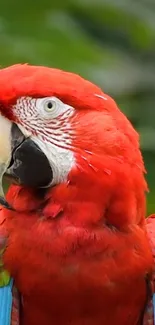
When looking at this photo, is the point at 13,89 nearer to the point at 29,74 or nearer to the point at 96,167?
the point at 29,74

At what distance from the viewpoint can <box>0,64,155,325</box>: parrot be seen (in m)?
2.10

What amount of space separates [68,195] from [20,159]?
4.3 inches

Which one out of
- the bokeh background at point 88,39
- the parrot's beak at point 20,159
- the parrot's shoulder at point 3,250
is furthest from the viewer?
the bokeh background at point 88,39

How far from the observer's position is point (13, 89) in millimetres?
2072

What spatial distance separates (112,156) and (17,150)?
0.17m

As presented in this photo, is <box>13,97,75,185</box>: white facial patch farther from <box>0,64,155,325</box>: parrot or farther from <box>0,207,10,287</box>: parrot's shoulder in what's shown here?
<box>0,207,10,287</box>: parrot's shoulder

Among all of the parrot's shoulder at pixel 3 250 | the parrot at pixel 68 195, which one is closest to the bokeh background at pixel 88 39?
the parrot at pixel 68 195

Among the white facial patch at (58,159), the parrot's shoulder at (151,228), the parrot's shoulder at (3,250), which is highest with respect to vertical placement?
the white facial patch at (58,159)

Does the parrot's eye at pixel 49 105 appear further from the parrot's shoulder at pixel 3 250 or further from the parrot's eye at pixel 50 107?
the parrot's shoulder at pixel 3 250

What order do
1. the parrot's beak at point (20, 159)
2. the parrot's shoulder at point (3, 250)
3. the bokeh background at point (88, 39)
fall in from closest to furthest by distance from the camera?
1. the parrot's beak at point (20, 159)
2. the parrot's shoulder at point (3, 250)
3. the bokeh background at point (88, 39)

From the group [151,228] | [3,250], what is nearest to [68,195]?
[3,250]

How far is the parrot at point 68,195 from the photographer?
2100 millimetres

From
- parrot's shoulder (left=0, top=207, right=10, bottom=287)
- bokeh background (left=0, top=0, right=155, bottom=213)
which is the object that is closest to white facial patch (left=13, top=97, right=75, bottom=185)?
parrot's shoulder (left=0, top=207, right=10, bottom=287)

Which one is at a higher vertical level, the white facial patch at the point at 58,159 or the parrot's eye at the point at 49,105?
the parrot's eye at the point at 49,105
